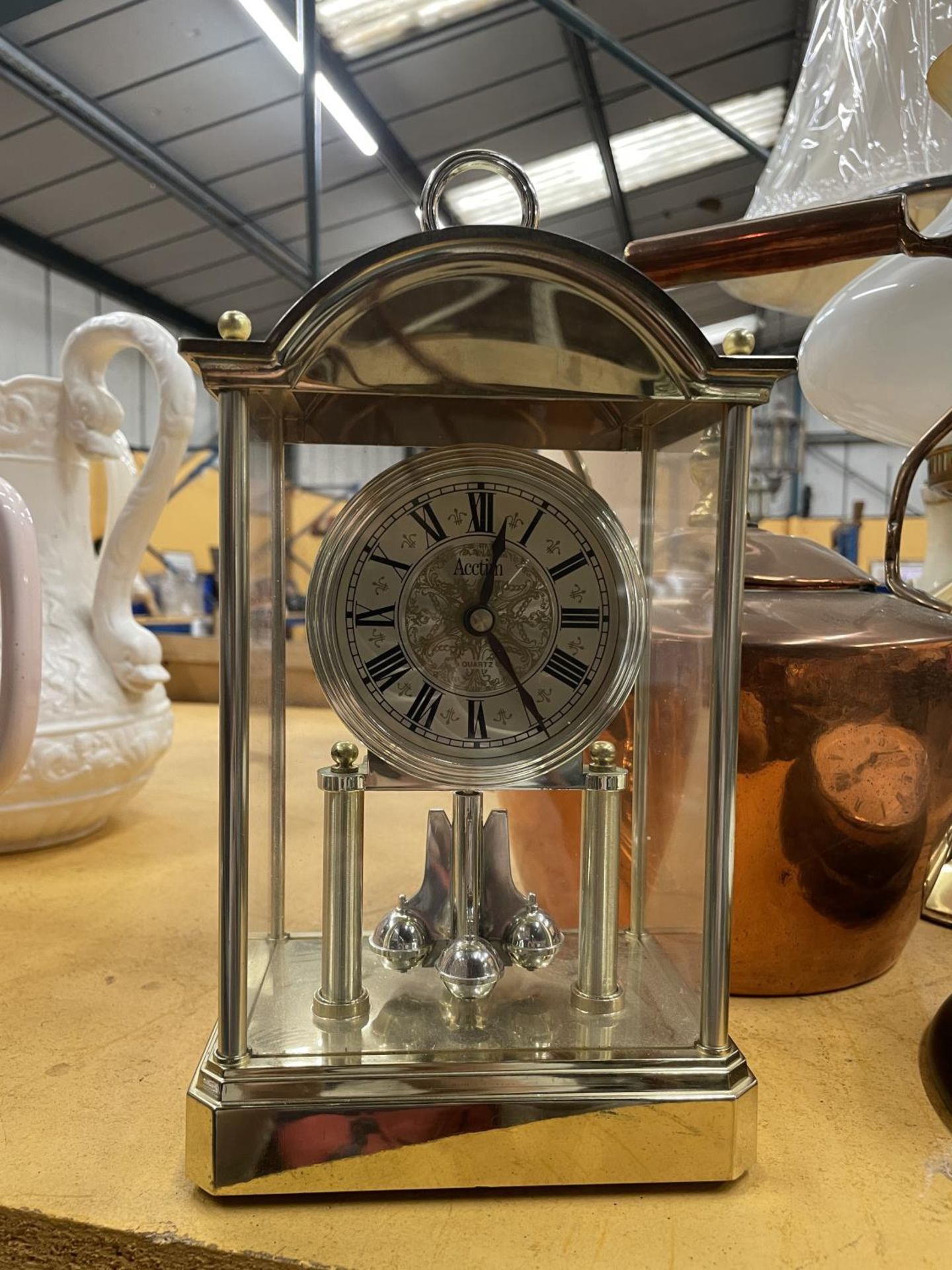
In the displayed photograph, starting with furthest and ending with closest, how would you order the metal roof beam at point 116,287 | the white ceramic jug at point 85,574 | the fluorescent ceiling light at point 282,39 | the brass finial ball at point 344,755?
the metal roof beam at point 116,287 → the fluorescent ceiling light at point 282,39 → the white ceramic jug at point 85,574 → the brass finial ball at point 344,755

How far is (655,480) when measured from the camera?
553 millimetres

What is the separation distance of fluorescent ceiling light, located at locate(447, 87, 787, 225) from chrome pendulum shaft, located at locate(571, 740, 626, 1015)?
5.28 ft

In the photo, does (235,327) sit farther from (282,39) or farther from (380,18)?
(380,18)

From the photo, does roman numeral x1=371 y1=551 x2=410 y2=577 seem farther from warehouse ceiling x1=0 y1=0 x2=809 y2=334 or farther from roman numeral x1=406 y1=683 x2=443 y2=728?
warehouse ceiling x1=0 y1=0 x2=809 y2=334

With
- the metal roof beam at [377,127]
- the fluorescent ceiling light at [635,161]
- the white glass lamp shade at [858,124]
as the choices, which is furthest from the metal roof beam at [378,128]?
the white glass lamp shade at [858,124]

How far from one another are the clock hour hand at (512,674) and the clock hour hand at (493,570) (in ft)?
0.06

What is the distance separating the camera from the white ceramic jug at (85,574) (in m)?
0.78

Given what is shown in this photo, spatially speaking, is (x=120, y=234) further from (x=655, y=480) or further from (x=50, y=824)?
(x=655, y=480)

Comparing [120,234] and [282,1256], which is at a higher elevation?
[120,234]

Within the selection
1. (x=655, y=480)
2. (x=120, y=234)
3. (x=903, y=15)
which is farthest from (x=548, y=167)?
(x=655, y=480)

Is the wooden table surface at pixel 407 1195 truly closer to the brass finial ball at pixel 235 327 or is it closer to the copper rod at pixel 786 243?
the brass finial ball at pixel 235 327

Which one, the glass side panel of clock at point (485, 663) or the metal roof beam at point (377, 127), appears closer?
the glass side panel of clock at point (485, 663)

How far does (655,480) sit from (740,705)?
6.0 inches

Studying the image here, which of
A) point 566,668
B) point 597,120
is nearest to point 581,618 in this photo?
point 566,668
